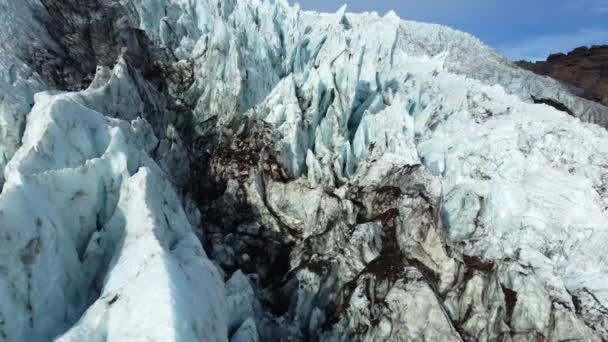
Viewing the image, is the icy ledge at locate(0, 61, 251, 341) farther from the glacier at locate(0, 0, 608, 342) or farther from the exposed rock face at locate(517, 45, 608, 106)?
the exposed rock face at locate(517, 45, 608, 106)

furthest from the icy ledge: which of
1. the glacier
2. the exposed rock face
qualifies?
the exposed rock face

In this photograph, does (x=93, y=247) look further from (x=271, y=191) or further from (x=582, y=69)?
(x=582, y=69)

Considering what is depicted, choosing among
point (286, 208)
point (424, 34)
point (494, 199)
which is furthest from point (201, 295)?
point (424, 34)

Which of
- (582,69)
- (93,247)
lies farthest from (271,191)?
(582,69)

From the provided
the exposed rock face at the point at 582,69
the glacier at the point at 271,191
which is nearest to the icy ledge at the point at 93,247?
the glacier at the point at 271,191

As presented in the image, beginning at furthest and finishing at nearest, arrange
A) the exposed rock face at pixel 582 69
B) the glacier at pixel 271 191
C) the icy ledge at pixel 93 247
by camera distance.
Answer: the exposed rock face at pixel 582 69, the glacier at pixel 271 191, the icy ledge at pixel 93 247

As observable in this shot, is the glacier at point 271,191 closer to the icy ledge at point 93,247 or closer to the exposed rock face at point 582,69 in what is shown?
the icy ledge at point 93,247
